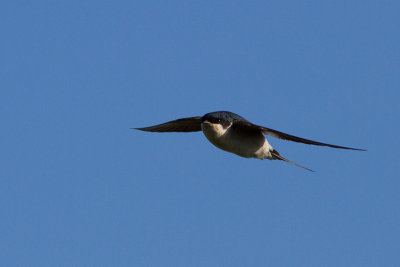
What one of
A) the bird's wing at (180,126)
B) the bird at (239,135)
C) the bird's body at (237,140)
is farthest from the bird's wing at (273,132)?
the bird's wing at (180,126)

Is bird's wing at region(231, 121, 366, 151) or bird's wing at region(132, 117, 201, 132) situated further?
bird's wing at region(132, 117, 201, 132)

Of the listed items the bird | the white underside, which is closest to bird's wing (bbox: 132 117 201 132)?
the bird

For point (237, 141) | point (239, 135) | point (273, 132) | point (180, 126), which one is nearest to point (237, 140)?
point (237, 141)

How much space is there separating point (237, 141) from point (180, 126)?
8.31ft

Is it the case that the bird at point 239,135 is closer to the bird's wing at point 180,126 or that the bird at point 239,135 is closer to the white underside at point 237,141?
the white underside at point 237,141

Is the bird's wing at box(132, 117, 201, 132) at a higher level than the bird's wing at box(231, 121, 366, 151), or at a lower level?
higher

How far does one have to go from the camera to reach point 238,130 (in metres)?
11.6

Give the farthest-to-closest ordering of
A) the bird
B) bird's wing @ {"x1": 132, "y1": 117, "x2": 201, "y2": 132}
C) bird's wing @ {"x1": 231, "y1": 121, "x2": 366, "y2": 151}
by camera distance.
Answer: bird's wing @ {"x1": 132, "y1": 117, "x2": 201, "y2": 132} < the bird < bird's wing @ {"x1": 231, "y1": 121, "x2": 366, "y2": 151}

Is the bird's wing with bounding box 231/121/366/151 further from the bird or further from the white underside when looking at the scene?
the white underside

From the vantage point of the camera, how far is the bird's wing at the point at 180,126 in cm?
1322

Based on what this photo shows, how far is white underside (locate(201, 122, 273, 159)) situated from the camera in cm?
1113

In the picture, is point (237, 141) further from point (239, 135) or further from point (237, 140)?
point (239, 135)

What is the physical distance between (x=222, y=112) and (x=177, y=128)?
263 centimetres

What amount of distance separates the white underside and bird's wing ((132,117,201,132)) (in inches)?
64.2
